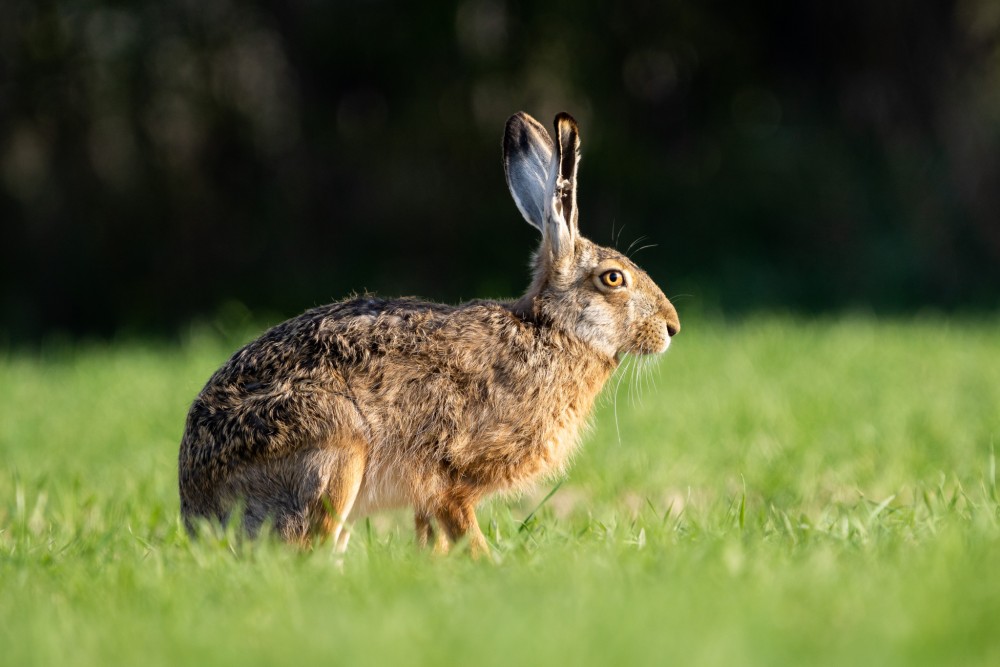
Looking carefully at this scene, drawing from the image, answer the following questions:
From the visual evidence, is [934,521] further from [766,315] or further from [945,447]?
[766,315]

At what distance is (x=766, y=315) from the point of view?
12352 mm

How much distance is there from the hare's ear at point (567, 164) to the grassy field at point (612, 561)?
1.25 metres

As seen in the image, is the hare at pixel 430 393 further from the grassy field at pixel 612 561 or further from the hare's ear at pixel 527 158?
the grassy field at pixel 612 561

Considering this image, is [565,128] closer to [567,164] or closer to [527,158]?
[567,164]

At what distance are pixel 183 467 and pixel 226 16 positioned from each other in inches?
441

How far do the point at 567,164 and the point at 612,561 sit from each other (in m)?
1.88

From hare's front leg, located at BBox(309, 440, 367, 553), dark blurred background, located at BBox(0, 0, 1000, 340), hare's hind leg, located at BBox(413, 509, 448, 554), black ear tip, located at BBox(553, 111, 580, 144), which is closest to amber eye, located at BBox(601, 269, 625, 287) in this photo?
black ear tip, located at BBox(553, 111, 580, 144)

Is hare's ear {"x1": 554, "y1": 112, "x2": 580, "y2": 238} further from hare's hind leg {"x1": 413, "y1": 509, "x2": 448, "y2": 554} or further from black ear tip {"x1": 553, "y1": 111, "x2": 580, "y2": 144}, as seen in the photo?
hare's hind leg {"x1": 413, "y1": 509, "x2": 448, "y2": 554}

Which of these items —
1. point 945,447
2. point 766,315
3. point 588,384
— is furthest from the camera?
point 766,315

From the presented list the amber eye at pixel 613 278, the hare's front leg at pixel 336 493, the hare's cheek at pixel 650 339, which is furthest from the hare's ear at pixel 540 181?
the hare's front leg at pixel 336 493

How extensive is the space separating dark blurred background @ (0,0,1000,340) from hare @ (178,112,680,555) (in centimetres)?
896

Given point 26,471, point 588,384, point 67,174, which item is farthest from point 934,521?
point 67,174

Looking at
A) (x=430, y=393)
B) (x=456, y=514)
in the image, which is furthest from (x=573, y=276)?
(x=456, y=514)

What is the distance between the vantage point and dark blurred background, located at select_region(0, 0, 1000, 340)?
14438mm
